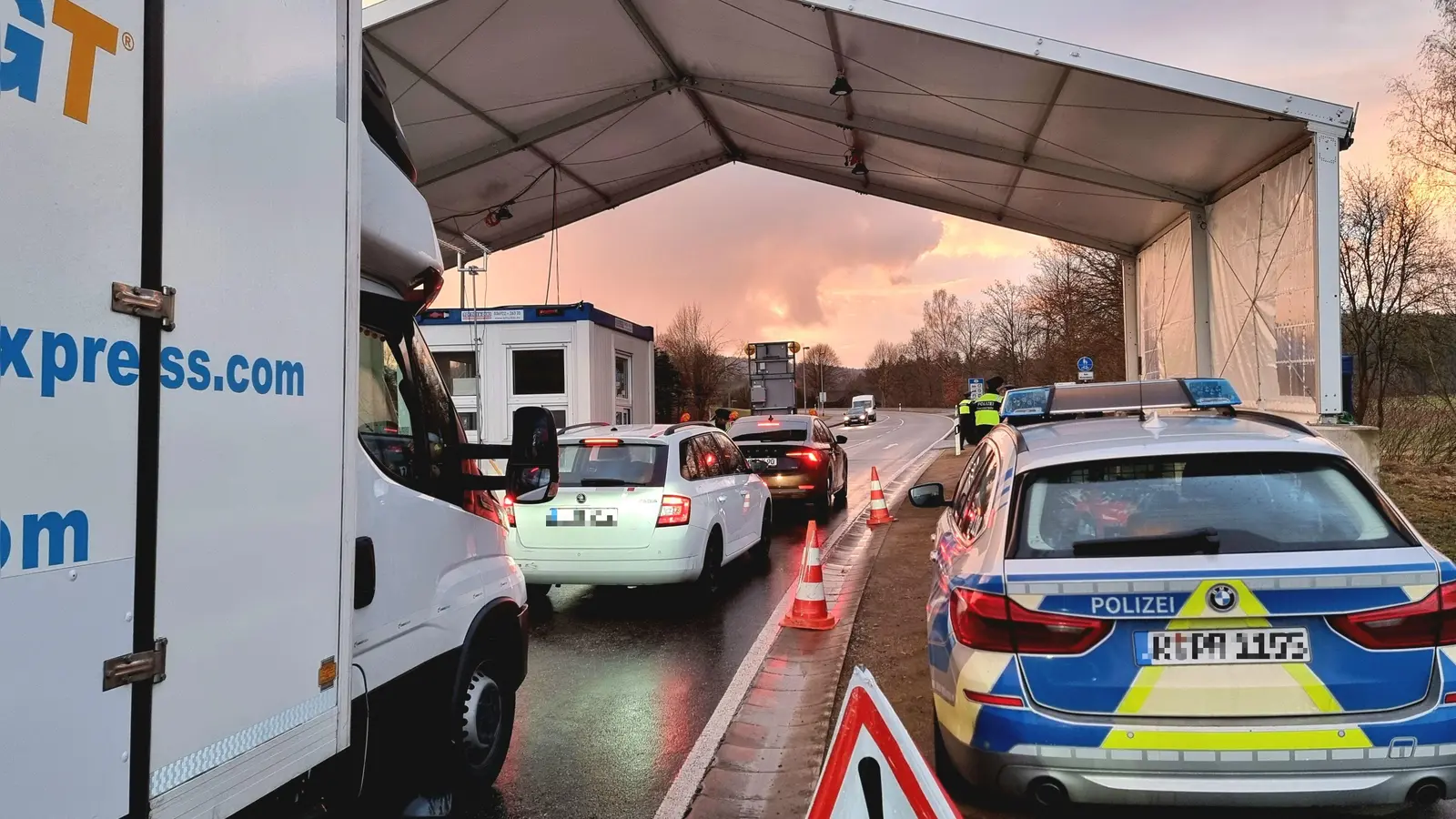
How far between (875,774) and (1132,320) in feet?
66.0

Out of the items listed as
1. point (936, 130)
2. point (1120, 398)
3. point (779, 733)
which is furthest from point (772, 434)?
point (1120, 398)

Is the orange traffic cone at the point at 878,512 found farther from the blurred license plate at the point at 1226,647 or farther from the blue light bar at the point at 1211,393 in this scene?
the blurred license plate at the point at 1226,647

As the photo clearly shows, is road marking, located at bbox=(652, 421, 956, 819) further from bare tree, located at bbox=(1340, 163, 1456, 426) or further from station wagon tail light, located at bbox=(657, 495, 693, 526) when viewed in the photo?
bare tree, located at bbox=(1340, 163, 1456, 426)

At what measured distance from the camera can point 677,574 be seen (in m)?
7.10

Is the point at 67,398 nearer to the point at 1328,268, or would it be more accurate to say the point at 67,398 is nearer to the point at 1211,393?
the point at 1211,393

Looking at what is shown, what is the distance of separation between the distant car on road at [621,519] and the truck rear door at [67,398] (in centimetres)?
533

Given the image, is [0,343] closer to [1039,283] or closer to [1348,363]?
[1348,363]

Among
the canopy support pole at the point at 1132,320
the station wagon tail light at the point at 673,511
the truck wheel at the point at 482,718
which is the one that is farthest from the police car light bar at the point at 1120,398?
the canopy support pole at the point at 1132,320

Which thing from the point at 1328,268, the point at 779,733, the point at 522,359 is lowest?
the point at 779,733

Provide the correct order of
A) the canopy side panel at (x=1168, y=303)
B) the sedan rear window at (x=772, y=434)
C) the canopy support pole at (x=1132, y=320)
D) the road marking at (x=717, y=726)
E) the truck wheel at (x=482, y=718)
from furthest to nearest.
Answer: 1. the canopy support pole at (x=1132, y=320)
2. the canopy side panel at (x=1168, y=303)
3. the sedan rear window at (x=772, y=434)
4. the road marking at (x=717, y=726)
5. the truck wheel at (x=482, y=718)

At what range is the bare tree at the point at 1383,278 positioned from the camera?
20.3m

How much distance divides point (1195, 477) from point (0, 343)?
3.52 metres

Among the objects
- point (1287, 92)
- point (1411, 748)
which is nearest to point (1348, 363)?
point (1287, 92)

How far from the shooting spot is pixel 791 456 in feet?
42.4
